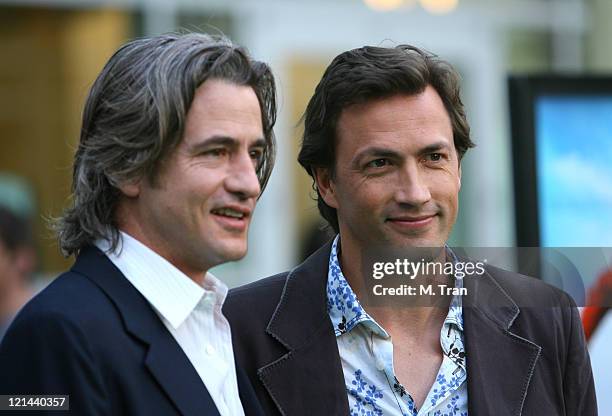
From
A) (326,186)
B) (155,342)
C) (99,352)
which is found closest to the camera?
(99,352)

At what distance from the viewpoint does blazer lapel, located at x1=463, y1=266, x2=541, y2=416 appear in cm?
317

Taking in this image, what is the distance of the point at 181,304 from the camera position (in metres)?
2.87

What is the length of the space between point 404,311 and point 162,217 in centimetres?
86

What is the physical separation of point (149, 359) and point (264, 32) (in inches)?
289

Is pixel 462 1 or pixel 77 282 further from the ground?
pixel 462 1

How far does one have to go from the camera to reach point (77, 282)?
2783 mm

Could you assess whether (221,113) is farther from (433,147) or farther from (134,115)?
(433,147)

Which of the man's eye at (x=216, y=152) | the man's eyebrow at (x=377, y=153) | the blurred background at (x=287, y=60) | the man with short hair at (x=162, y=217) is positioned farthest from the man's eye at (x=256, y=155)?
the blurred background at (x=287, y=60)

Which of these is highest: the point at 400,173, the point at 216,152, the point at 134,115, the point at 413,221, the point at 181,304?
the point at 134,115

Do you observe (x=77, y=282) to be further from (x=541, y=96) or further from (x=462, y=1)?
(x=462, y=1)

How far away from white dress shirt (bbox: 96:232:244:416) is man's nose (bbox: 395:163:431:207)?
644mm

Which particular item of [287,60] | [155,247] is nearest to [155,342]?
[155,247]

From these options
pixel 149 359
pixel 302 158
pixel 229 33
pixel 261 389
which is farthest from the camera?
pixel 229 33

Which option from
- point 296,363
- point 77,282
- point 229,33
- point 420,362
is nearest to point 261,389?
point 296,363
